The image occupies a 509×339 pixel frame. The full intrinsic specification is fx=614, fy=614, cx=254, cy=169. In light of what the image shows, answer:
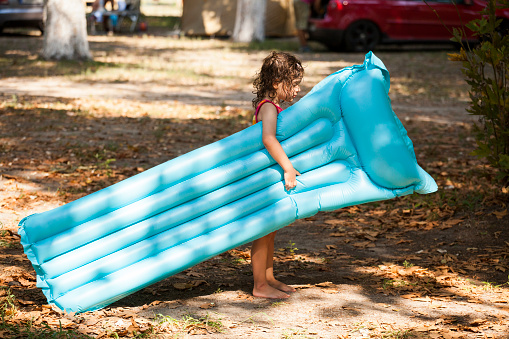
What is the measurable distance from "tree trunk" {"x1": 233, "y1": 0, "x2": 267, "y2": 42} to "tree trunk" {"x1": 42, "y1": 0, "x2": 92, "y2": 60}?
728cm

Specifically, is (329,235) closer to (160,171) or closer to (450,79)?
(160,171)

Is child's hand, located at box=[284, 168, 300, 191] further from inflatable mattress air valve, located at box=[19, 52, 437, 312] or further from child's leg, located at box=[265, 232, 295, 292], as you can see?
child's leg, located at box=[265, 232, 295, 292]

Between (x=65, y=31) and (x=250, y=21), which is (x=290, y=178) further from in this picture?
(x=250, y=21)

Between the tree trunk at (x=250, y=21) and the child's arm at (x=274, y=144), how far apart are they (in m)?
17.2

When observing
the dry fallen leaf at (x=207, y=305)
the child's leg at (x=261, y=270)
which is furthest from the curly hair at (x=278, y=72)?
the dry fallen leaf at (x=207, y=305)

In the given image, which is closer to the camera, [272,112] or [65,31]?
[272,112]

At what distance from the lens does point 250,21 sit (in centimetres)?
2073

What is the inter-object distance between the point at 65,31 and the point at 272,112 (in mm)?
11456

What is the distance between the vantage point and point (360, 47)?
17.5 meters

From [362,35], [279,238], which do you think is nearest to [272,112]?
[279,238]

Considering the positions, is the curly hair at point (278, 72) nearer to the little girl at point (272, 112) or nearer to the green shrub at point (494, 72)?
the little girl at point (272, 112)

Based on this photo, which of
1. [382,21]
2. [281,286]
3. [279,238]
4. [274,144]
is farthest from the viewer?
[382,21]

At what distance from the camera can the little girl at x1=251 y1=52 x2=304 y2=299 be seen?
3.72 m

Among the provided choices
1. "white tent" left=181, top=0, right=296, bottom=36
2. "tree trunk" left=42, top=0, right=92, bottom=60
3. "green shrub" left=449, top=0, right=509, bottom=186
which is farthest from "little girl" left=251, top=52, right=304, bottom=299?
"white tent" left=181, top=0, right=296, bottom=36
